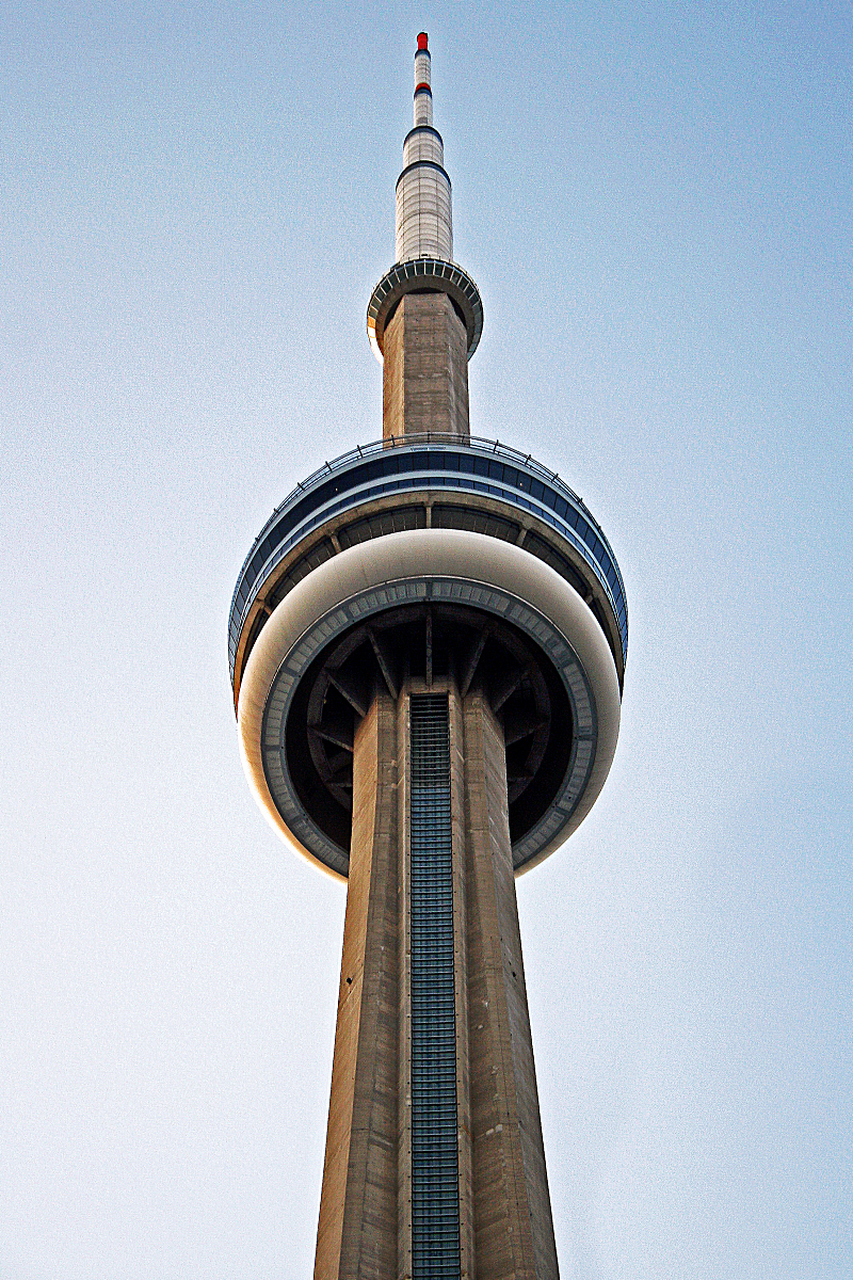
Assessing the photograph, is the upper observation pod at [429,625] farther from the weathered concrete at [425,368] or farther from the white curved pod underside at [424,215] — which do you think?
the white curved pod underside at [424,215]

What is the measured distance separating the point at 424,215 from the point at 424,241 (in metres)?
2.85

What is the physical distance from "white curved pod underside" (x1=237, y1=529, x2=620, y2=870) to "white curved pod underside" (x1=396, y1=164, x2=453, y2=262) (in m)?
25.7

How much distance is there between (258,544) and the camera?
169 feet

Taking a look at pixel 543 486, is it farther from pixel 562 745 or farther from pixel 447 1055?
pixel 447 1055

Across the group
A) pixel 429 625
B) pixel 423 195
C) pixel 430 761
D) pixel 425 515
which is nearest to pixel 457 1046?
pixel 430 761

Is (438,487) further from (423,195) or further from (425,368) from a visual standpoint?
(423,195)

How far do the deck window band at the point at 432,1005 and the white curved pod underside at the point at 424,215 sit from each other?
30.1 metres

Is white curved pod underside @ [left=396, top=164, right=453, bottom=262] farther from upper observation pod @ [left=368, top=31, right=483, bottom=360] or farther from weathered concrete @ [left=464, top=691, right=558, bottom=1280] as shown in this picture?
weathered concrete @ [left=464, top=691, right=558, bottom=1280]

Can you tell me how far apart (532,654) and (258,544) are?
1141cm

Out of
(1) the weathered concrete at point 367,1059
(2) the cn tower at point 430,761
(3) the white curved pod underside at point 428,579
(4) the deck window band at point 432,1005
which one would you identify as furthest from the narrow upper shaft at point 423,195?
(1) the weathered concrete at point 367,1059

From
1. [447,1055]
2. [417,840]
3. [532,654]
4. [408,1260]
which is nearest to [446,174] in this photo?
[532,654]

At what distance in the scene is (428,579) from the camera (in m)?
45.9

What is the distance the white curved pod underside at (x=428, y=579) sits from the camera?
45.8 metres

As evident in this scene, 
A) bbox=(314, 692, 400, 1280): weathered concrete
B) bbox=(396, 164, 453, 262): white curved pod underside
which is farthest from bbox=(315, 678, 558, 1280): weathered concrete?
bbox=(396, 164, 453, 262): white curved pod underside
